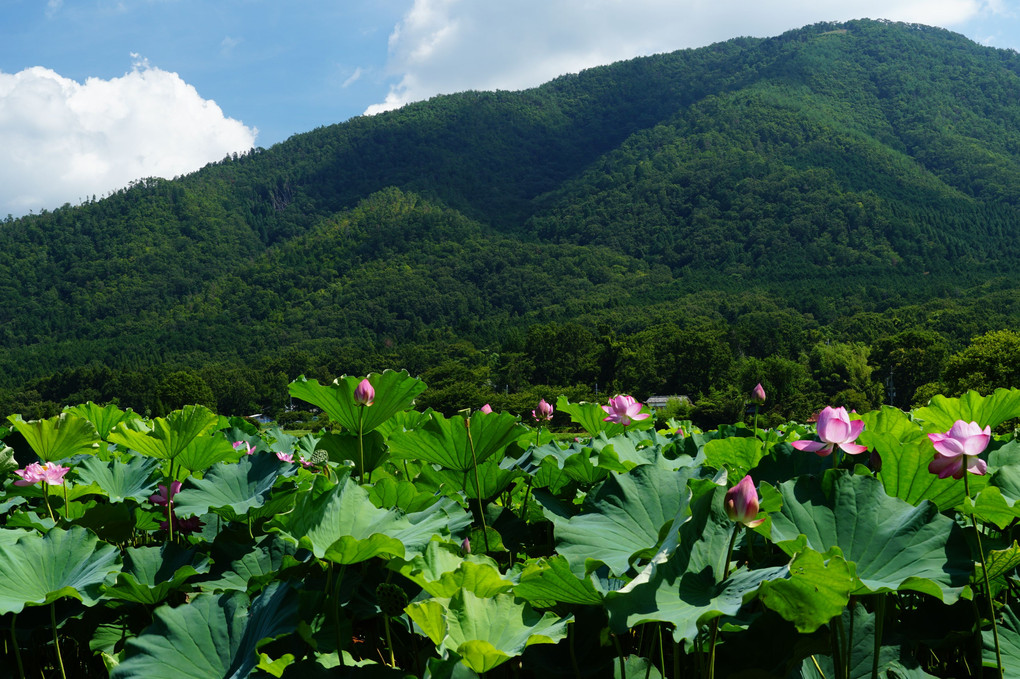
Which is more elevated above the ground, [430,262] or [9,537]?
[430,262]

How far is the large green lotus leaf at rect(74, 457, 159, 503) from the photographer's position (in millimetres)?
2002

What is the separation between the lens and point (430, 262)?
11444 centimetres

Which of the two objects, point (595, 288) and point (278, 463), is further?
point (595, 288)

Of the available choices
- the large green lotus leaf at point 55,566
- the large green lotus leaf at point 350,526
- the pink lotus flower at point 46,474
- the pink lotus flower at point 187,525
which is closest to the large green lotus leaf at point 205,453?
the pink lotus flower at point 187,525

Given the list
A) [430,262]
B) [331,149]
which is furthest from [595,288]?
[331,149]

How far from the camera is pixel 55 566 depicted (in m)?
1.41

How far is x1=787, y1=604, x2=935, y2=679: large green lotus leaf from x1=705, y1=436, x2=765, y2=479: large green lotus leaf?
0.54m

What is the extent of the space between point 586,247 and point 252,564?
117 metres

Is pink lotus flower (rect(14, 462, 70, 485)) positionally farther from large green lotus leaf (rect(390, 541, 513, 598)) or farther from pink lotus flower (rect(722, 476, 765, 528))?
pink lotus flower (rect(722, 476, 765, 528))

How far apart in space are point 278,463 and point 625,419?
3.76 ft

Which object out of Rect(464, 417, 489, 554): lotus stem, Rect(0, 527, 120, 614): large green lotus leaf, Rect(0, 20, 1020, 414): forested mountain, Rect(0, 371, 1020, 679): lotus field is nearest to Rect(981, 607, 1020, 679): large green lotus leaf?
Rect(0, 371, 1020, 679): lotus field

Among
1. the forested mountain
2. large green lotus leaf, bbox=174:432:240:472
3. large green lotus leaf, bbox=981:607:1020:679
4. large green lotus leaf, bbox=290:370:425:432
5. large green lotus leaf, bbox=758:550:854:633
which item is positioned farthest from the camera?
the forested mountain

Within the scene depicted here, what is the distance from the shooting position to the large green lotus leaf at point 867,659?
1154mm

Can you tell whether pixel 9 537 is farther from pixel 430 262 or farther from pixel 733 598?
pixel 430 262
